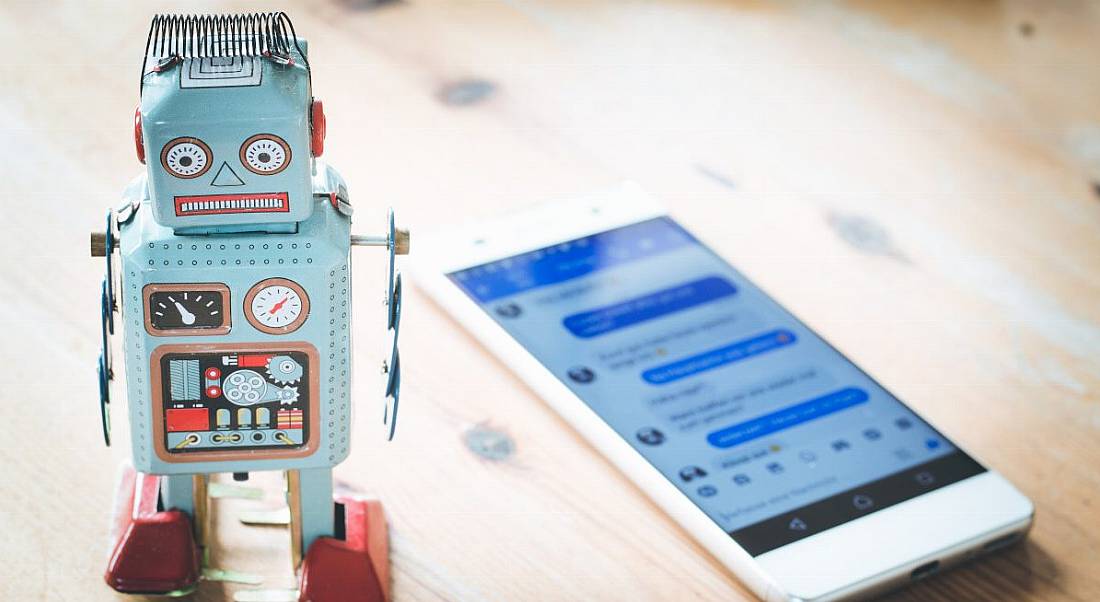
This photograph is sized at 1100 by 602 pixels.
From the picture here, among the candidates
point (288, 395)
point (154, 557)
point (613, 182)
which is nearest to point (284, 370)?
point (288, 395)

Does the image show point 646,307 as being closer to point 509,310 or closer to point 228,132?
point 509,310

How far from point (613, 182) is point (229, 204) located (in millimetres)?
405

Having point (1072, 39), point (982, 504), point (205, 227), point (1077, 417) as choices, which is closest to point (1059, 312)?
point (1077, 417)

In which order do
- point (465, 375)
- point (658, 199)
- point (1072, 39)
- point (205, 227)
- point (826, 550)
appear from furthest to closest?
point (1072, 39) → point (658, 199) → point (465, 375) → point (826, 550) → point (205, 227)

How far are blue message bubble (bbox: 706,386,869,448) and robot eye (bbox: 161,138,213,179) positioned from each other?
0.29 metres

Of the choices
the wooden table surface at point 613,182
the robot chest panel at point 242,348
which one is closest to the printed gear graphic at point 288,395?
the robot chest panel at point 242,348

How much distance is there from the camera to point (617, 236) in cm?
82

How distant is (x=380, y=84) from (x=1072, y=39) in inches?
19.8

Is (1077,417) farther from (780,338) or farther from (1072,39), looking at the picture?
(1072,39)

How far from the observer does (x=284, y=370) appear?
563 mm

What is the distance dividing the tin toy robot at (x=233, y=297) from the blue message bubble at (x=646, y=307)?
0.17 m

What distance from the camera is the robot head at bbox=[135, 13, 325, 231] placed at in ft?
1.68

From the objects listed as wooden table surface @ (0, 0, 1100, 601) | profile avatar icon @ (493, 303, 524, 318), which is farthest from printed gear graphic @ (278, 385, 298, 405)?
profile avatar icon @ (493, 303, 524, 318)

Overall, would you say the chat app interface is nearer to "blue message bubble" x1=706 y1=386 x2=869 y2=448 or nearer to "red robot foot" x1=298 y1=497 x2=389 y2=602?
"blue message bubble" x1=706 y1=386 x2=869 y2=448
